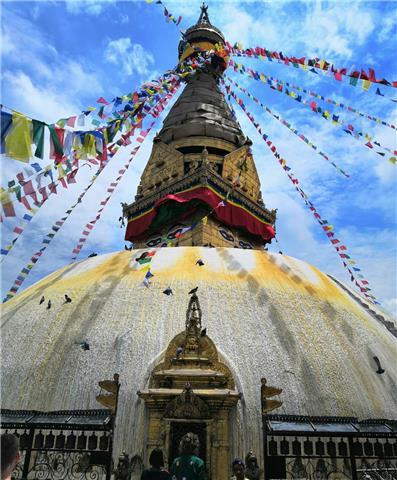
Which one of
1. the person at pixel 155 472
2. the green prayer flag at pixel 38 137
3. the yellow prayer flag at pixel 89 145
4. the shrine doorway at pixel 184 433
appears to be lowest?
the person at pixel 155 472

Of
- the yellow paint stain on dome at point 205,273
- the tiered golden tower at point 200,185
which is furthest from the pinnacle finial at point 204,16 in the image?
the yellow paint stain on dome at point 205,273

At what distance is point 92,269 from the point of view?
8852 mm

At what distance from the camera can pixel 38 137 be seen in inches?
198

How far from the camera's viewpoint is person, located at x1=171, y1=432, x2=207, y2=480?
10.6 feet

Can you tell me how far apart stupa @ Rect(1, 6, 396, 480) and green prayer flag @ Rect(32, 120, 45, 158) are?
3.22 m

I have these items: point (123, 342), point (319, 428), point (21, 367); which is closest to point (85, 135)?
point (123, 342)

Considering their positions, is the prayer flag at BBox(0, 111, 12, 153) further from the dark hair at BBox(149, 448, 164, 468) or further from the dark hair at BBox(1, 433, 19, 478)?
the dark hair at BBox(149, 448, 164, 468)

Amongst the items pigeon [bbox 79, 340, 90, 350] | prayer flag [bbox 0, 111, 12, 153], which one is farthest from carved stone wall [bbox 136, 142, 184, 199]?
prayer flag [bbox 0, 111, 12, 153]

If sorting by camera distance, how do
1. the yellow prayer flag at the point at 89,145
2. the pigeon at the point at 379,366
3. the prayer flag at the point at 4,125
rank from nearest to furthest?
1. the prayer flag at the point at 4,125
2. the yellow prayer flag at the point at 89,145
3. the pigeon at the point at 379,366

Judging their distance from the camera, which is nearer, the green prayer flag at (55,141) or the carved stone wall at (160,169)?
the green prayer flag at (55,141)

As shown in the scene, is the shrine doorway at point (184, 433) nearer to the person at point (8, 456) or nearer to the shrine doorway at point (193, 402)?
the shrine doorway at point (193, 402)

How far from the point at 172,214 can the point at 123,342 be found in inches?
393

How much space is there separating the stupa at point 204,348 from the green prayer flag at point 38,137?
3.22 metres

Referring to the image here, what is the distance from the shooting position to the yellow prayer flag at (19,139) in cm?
474
